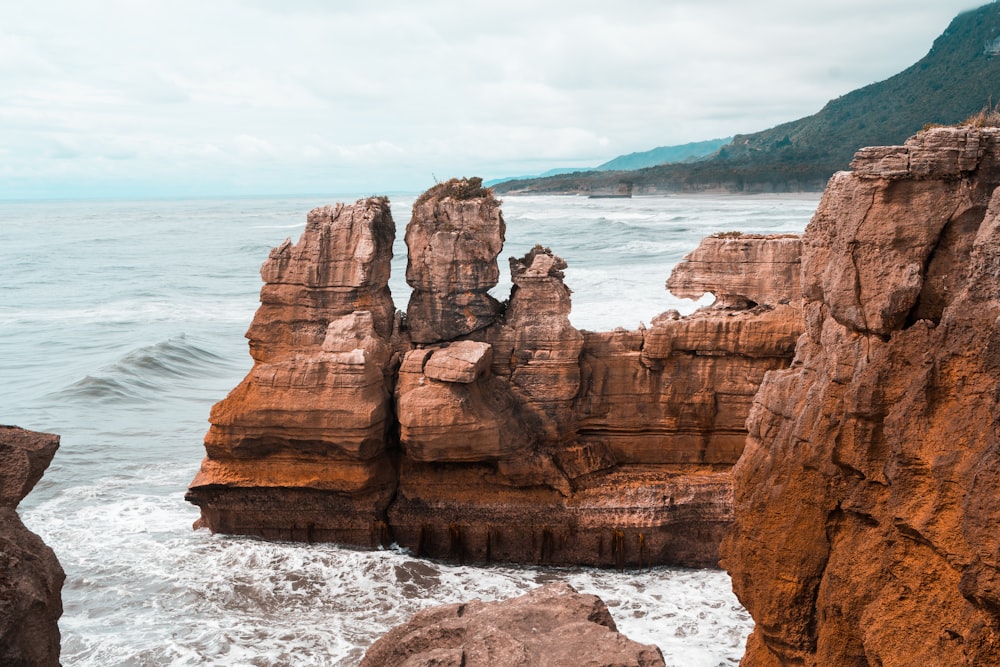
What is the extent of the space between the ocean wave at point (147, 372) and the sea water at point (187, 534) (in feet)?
0.24

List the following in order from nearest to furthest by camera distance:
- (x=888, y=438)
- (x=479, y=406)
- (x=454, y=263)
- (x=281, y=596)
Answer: (x=888, y=438), (x=281, y=596), (x=479, y=406), (x=454, y=263)

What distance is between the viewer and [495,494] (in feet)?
47.8

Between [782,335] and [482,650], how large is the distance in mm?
9368

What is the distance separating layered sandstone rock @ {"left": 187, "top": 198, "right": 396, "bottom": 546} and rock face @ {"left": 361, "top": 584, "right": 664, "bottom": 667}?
24.3 ft

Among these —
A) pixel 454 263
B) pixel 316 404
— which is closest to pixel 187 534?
pixel 316 404

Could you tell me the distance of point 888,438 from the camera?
21.2ft

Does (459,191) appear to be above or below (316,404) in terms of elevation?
above

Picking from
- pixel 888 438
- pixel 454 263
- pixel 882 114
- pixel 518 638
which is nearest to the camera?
pixel 518 638

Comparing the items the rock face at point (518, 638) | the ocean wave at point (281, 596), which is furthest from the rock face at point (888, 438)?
the ocean wave at point (281, 596)

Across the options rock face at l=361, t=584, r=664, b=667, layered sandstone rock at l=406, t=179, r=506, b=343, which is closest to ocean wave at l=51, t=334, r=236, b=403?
layered sandstone rock at l=406, t=179, r=506, b=343

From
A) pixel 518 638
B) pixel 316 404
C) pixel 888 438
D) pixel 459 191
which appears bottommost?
pixel 316 404

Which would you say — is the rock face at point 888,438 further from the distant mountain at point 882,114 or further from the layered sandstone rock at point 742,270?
the distant mountain at point 882,114

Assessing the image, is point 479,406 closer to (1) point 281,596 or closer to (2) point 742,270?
(1) point 281,596

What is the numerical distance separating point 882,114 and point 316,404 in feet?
247
